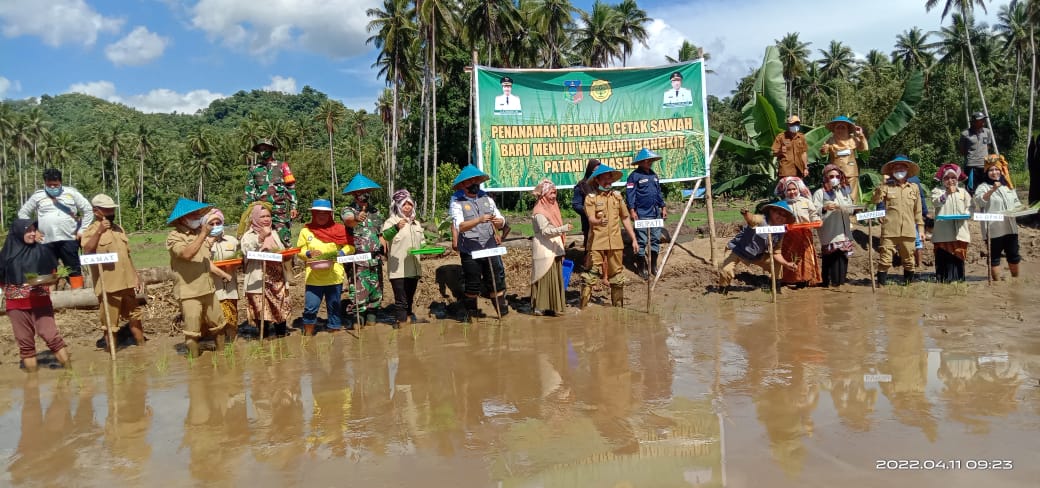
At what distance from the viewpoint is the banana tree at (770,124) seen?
37.7ft

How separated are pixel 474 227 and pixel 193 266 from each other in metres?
2.74

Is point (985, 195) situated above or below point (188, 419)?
above

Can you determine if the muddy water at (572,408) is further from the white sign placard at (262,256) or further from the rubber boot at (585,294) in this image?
the rubber boot at (585,294)

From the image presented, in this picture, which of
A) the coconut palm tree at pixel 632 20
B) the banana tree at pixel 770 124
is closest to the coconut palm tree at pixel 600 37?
the coconut palm tree at pixel 632 20

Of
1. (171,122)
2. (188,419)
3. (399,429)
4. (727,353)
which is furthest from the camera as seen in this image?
(171,122)

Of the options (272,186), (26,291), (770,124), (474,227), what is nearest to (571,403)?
(474,227)

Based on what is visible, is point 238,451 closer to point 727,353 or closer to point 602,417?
point 602,417

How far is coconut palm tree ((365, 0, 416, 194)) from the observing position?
32438mm

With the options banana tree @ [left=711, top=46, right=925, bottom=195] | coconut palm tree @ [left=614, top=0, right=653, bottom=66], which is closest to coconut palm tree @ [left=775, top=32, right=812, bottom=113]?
coconut palm tree @ [left=614, top=0, right=653, bottom=66]

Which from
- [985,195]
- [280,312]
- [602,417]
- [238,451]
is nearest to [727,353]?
[602,417]

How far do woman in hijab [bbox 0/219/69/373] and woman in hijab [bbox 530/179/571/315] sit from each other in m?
→ 4.63

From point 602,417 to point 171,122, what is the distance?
114837 mm

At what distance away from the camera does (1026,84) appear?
4178cm

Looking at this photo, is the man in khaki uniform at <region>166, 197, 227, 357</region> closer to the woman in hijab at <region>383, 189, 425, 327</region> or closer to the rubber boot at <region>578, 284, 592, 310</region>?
the woman in hijab at <region>383, 189, 425, 327</region>
